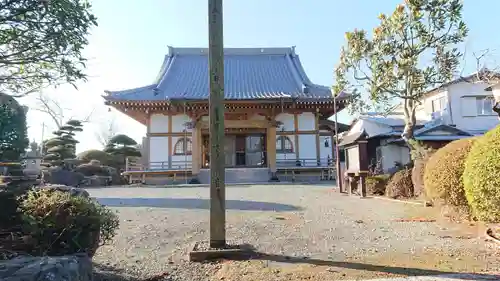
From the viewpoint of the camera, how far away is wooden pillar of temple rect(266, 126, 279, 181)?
1739 cm

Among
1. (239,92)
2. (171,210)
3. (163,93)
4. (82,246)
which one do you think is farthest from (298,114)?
(82,246)

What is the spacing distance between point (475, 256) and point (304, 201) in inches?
200

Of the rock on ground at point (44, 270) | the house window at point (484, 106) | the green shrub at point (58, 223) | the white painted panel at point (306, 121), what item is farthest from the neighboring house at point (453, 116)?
the rock on ground at point (44, 270)

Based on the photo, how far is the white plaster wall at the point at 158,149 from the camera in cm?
1755

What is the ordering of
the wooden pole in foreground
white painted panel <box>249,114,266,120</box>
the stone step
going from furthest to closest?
1. white painted panel <box>249,114,266,120</box>
2. the stone step
3. the wooden pole in foreground

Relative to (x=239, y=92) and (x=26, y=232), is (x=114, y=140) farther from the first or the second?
(x=26, y=232)

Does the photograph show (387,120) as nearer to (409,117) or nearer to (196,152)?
(409,117)

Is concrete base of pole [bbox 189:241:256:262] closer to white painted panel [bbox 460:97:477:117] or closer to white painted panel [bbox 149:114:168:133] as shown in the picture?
white painted panel [bbox 149:114:168:133]

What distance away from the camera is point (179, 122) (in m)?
17.8

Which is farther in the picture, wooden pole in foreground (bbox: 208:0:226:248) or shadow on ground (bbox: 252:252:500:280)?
wooden pole in foreground (bbox: 208:0:226:248)

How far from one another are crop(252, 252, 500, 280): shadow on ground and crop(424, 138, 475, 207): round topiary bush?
2.60m

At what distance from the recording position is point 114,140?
2236 cm

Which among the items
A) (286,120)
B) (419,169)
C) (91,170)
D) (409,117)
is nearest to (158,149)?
(91,170)

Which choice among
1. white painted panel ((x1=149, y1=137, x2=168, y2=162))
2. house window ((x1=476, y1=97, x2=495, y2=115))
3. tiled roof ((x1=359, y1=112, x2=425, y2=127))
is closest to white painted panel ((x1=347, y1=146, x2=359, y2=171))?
tiled roof ((x1=359, y1=112, x2=425, y2=127))
